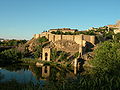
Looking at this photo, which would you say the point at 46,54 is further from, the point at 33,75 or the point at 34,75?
the point at 33,75

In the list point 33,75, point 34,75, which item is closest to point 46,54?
point 34,75

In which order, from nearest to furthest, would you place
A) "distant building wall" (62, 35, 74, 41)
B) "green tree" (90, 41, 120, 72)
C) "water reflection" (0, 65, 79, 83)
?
"green tree" (90, 41, 120, 72), "water reflection" (0, 65, 79, 83), "distant building wall" (62, 35, 74, 41)

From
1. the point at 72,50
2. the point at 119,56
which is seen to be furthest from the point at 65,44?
the point at 119,56

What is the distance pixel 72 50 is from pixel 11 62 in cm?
1905

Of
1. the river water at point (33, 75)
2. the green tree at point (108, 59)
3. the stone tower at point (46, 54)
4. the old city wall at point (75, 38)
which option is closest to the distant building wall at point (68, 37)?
the old city wall at point (75, 38)

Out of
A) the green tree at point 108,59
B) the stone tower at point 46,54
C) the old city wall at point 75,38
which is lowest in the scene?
the stone tower at point 46,54

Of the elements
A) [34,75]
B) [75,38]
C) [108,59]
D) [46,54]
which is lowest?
[34,75]

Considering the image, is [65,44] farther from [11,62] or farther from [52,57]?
[11,62]

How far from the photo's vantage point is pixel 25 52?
175 ft

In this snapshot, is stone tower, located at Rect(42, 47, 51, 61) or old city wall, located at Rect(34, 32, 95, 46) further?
old city wall, located at Rect(34, 32, 95, 46)

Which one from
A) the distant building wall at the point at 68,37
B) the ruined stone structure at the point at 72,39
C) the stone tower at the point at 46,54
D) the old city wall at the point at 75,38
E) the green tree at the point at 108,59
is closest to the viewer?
the green tree at the point at 108,59

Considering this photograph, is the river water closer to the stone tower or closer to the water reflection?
the water reflection

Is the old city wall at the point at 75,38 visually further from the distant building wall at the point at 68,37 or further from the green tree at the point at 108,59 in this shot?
the green tree at the point at 108,59

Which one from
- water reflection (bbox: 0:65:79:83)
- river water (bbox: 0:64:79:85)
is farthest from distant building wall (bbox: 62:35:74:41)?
river water (bbox: 0:64:79:85)
